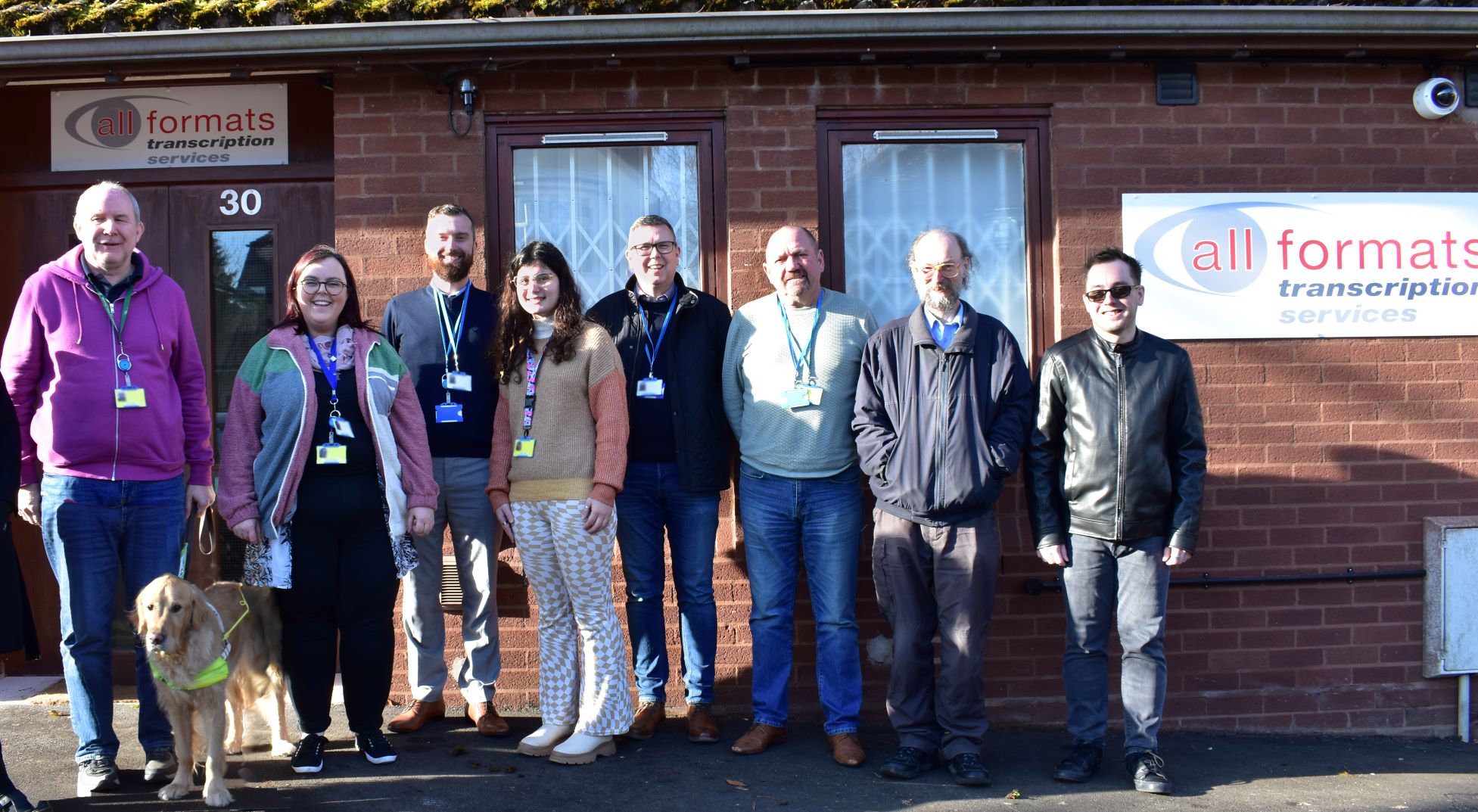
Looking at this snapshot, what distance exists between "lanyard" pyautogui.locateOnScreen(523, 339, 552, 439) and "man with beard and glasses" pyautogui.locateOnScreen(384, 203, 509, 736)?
0.30 meters

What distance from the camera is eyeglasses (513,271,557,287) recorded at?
15.2 ft

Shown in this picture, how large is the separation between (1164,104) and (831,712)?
10.8 ft

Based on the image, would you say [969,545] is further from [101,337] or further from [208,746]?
[101,337]

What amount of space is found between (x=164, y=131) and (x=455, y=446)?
8.38ft

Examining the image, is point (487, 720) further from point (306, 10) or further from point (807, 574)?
point (306, 10)

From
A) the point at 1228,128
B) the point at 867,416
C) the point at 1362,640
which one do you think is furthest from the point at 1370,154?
the point at 867,416

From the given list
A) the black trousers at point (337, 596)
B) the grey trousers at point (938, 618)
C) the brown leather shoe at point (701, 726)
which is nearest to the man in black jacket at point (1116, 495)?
the grey trousers at point (938, 618)

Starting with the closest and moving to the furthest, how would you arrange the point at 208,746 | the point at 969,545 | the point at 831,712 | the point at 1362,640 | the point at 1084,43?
the point at 208,746
the point at 969,545
the point at 831,712
the point at 1084,43
the point at 1362,640

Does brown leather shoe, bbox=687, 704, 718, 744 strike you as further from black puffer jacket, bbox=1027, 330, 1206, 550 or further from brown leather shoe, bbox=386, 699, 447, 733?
black puffer jacket, bbox=1027, 330, 1206, 550

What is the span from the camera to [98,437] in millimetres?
4234

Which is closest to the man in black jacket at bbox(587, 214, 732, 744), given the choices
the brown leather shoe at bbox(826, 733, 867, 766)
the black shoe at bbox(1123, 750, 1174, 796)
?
the brown leather shoe at bbox(826, 733, 867, 766)

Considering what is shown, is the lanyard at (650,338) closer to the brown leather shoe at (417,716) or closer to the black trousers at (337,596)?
the black trousers at (337,596)

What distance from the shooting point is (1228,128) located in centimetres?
560

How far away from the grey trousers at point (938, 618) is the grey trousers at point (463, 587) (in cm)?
168
